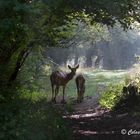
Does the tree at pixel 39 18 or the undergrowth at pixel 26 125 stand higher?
the tree at pixel 39 18

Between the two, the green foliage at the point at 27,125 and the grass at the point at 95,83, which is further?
the grass at the point at 95,83

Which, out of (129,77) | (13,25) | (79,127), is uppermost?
(13,25)

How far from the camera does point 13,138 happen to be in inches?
333

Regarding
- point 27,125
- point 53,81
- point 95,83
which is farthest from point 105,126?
point 95,83

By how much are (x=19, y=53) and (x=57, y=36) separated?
2058mm

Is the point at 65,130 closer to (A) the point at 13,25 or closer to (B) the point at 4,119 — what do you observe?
(B) the point at 4,119

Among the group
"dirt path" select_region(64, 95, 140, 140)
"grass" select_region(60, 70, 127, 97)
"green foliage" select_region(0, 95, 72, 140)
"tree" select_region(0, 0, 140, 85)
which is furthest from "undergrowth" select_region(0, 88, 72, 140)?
"grass" select_region(60, 70, 127, 97)

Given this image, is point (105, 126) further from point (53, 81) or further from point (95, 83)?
point (95, 83)

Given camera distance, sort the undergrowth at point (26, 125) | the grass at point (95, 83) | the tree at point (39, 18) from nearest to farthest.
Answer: the tree at point (39, 18) < the undergrowth at point (26, 125) < the grass at point (95, 83)

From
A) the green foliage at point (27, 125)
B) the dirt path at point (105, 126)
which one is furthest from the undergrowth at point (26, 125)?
the dirt path at point (105, 126)

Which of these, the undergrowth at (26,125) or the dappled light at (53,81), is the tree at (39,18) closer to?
the dappled light at (53,81)

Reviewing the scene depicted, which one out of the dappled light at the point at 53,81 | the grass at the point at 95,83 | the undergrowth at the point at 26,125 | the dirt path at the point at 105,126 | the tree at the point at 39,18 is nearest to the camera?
the tree at the point at 39,18

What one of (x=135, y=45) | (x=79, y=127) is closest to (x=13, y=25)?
(x=79, y=127)

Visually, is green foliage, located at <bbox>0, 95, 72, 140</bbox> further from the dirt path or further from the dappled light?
the dirt path
